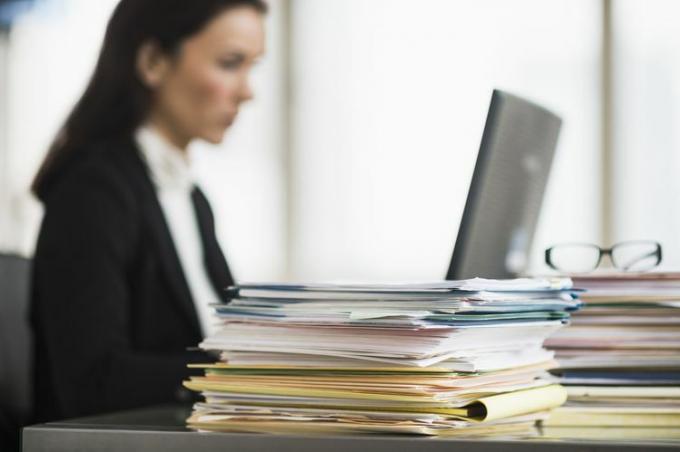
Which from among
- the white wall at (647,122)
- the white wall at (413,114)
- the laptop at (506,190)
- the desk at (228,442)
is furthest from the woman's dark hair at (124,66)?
the white wall at (647,122)

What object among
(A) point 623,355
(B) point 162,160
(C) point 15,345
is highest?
(B) point 162,160

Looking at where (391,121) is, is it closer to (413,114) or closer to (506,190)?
(413,114)

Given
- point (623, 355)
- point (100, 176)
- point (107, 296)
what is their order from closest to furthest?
1. point (623, 355)
2. point (107, 296)
3. point (100, 176)

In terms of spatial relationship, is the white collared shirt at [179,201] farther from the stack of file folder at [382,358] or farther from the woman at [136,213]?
the stack of file folder at [382,358]

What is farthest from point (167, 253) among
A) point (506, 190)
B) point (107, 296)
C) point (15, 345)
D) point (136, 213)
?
point (506, 190)

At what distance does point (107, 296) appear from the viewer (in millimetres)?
1627

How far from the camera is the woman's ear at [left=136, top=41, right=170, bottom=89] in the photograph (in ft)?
6.46

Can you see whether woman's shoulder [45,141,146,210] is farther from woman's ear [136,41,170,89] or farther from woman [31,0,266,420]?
woman's ear [136,41,170,89]

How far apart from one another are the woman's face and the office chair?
1.56ft

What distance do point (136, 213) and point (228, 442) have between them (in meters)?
1.16

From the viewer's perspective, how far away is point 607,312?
0.82 meters

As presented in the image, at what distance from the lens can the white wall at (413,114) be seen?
16.8 feet

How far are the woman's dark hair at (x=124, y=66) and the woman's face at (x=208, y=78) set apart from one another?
33mm

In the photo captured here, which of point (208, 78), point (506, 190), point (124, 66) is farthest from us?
point (208, 78)
